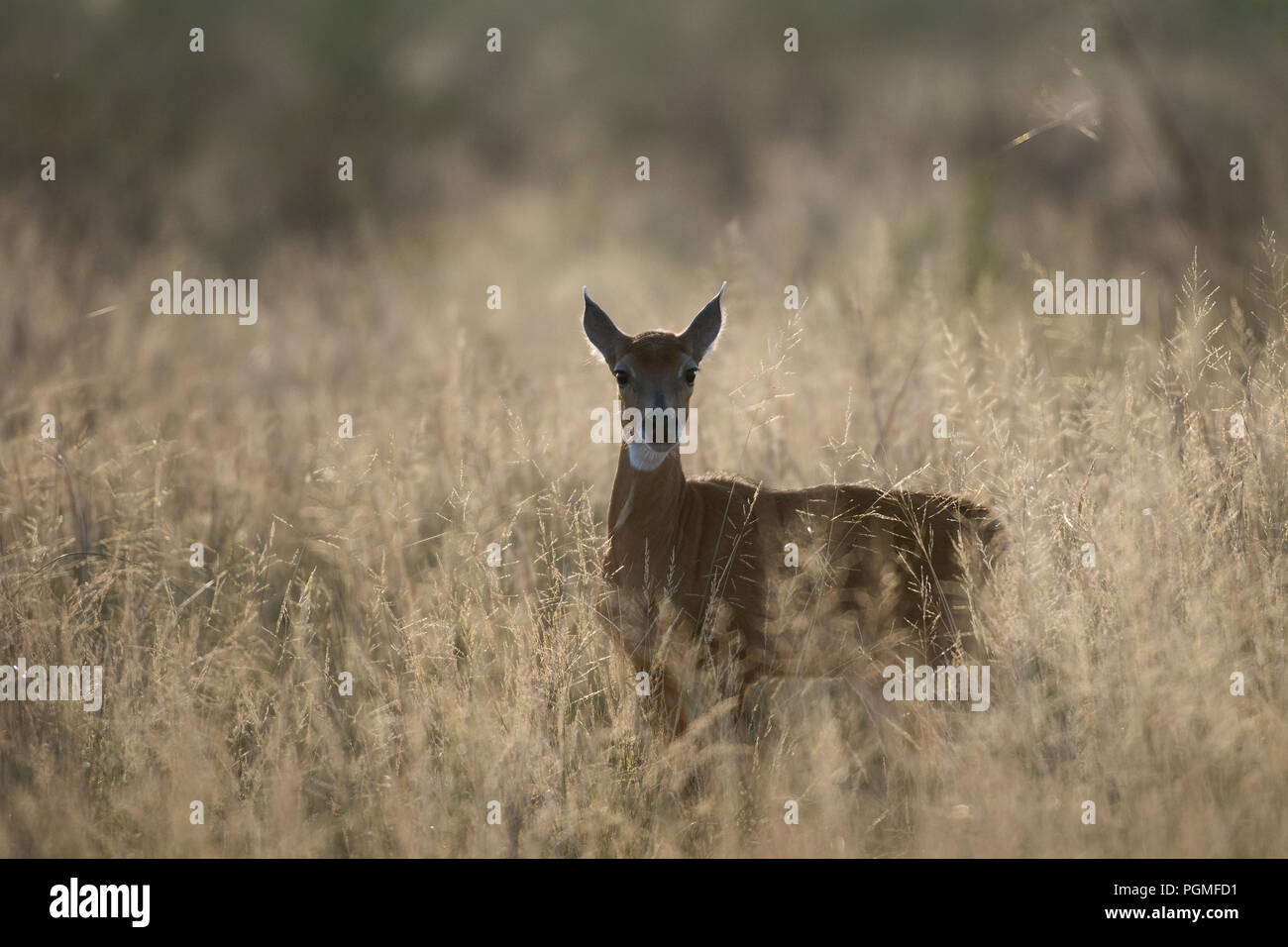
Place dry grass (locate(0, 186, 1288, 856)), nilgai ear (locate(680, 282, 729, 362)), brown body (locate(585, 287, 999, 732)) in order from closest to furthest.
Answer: dry grass (locate(0, 186, 1288, 856))
brown body (locate(585, 287, 999, 732))
nilgai ear (locate(680, 282, 729, 362))

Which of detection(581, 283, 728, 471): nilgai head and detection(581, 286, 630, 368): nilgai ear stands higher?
detection(581, 286, 630, 368): nilgai ear

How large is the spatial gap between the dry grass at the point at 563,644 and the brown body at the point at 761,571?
24 cm

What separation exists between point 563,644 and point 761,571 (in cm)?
117

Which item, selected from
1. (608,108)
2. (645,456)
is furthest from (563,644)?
(608,108)

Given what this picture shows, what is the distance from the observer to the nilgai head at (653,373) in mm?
5867

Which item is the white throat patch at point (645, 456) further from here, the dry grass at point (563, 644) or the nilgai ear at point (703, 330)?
the nilgai ear at point (703, 330)

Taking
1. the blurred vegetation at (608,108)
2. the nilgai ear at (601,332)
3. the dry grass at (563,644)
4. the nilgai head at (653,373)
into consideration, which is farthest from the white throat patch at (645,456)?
the blurred vegetation at (608,108)

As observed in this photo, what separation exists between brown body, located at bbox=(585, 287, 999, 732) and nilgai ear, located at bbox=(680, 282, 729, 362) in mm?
45

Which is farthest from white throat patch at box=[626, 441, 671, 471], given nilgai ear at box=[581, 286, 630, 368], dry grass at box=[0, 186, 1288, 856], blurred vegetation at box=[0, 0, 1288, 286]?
blurred vegetation at box=[0, 0, 1288, 286]

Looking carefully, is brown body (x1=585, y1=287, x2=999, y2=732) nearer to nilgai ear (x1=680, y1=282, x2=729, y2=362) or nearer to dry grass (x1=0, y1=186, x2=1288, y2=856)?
nilgai ear (x1=680, y1=282, x2=729, y2=362)

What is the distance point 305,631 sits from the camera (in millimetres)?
5980

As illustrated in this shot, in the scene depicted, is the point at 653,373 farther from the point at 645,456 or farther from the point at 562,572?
the point at 562,572

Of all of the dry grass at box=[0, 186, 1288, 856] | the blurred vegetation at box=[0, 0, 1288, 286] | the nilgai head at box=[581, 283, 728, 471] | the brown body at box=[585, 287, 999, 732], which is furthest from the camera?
the blurred vegetation at box=[0, 0, 1288, 286]

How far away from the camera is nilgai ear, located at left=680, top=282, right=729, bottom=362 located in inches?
249
